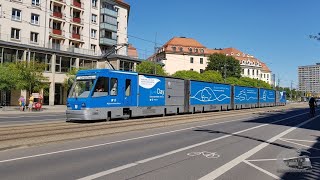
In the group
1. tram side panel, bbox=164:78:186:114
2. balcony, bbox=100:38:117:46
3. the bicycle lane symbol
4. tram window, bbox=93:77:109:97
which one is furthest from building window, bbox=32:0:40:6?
the bicycle lane symbol

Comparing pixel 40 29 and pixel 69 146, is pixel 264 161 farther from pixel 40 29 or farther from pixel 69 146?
pixel 40 29

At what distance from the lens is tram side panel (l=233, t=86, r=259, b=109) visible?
44.4m

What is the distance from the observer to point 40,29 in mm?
53094

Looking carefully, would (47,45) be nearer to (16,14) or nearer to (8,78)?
(16,14)

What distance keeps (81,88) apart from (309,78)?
182 metres

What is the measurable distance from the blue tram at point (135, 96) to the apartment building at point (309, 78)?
150537mm

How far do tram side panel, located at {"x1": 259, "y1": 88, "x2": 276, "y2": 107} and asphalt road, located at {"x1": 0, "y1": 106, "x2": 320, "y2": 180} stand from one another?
42154 mm

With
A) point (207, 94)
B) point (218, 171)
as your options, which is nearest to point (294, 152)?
point (218, 171)

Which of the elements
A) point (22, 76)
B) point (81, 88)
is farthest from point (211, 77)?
point (81, 88)

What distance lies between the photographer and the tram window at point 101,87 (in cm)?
2033

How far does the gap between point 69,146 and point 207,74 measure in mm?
83421

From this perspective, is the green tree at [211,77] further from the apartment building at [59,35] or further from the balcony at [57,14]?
the balcony at [57,14]

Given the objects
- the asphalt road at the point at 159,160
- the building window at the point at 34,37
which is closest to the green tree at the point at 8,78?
the building window at the point at 34,37

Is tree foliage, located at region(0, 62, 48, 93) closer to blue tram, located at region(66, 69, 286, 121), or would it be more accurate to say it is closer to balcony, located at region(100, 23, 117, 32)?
blue tram, located at region(66, 69, 286, 121)
